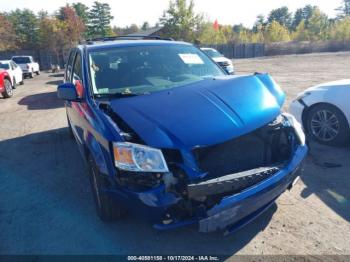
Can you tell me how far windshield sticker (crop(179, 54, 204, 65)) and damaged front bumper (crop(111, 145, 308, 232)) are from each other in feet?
6.71

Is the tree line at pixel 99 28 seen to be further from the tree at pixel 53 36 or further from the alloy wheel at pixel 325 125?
the alloy wheel at pixel 325 125

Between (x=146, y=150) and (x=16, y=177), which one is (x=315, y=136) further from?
(x=16, y=177)

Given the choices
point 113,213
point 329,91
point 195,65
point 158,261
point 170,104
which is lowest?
point 158,261

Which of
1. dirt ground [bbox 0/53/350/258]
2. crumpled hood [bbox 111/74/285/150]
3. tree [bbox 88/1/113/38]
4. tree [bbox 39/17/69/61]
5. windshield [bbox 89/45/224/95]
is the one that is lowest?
dirt ground [bbox 0/53/350/258]

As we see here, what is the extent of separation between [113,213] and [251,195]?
1387mm

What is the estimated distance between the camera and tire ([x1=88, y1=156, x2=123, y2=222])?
10.0ft

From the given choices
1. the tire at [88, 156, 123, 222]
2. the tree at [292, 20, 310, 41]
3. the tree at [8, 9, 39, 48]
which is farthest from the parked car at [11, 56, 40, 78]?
the tree at [292, 20, 310, 41]

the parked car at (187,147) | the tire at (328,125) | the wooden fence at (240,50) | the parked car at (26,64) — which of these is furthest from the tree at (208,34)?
the parked car at (187,147)

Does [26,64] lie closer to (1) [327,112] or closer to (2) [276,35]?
(1) [327,112]

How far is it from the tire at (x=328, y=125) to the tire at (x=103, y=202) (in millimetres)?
3760

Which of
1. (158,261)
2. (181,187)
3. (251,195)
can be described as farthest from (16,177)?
(251,195)

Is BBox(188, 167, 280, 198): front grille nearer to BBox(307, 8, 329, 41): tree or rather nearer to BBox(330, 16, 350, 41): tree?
BBox(330, 16, 350, 41): tree

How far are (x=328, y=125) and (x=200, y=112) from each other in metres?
3.31

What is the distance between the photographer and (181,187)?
252 cm
